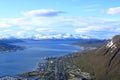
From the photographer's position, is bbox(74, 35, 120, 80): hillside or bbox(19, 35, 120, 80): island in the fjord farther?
bbox(74, 35, 120, 80): hillside

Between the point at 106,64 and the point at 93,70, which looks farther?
the point at 106,64

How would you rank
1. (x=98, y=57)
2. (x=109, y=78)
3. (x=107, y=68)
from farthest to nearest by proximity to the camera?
(x=98, y=57) → (x=107, y=68) → (x=109, y=78)

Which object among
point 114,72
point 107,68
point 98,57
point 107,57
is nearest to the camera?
point 114,72

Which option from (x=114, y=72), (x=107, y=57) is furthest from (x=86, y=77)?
(x=107, y=57)

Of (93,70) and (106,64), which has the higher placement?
(106,64)

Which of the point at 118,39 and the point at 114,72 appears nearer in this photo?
the point at 114,72

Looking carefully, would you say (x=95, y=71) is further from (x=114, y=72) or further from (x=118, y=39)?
(x=118, y=39)

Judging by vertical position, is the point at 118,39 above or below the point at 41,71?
above

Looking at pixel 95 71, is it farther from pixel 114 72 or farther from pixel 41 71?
pixel 41 71

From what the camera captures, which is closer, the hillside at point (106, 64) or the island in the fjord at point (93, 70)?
the island in the fjord at point (93, 70)

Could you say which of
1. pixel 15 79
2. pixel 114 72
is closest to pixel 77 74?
pixel 114 72
